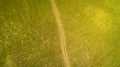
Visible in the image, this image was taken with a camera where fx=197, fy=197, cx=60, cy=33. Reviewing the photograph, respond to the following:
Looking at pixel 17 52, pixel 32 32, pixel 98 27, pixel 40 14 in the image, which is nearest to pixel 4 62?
pixel 17 52

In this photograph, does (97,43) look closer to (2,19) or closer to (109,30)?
(109,30)

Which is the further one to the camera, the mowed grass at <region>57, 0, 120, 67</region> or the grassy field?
the mowed grass at <region>57, 0, 120, 67</region>

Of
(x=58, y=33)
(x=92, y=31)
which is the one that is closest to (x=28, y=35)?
(x=58, y=33)

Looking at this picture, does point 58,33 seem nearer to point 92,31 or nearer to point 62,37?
point 62,37

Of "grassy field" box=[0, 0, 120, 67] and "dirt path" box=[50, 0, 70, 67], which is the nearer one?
"grassy field" box=[0, 0, 120, 67]

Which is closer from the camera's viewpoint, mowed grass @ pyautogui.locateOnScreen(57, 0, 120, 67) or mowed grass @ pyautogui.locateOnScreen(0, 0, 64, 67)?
mowed grass @ pyautogui.locateOnScreen(0, 0, 64, 67)

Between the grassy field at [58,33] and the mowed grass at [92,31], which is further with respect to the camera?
the mowed grass at [92,31]
